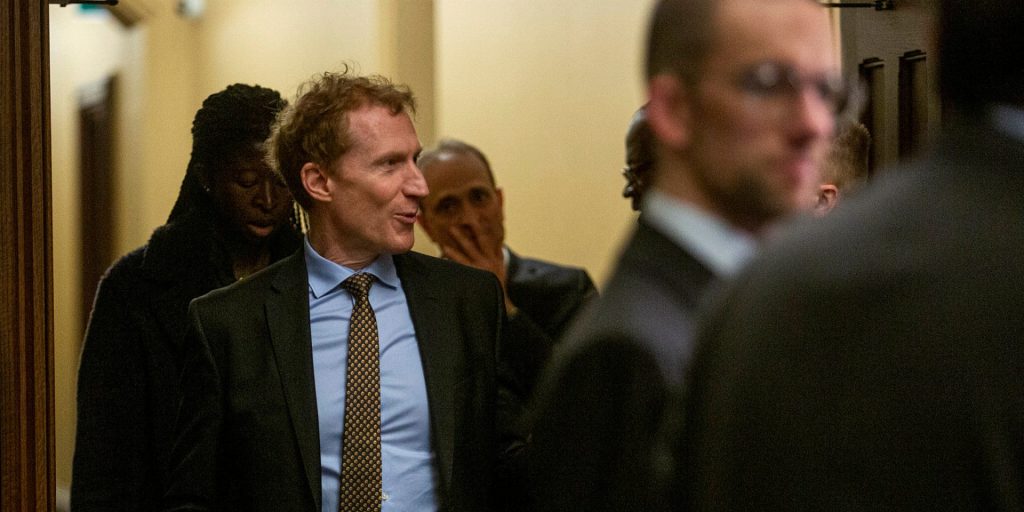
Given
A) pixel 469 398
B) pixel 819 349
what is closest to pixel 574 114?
pixel 469 398

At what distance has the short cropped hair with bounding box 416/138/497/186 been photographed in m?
2.13

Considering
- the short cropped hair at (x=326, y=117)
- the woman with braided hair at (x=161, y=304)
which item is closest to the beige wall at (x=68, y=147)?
the woman with braided hair at (x=161, y=304)

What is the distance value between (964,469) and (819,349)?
0.09m

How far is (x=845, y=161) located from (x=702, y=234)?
10.4 inches

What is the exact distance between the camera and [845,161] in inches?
39.9

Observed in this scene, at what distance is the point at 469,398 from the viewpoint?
170cm

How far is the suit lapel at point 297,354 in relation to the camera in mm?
1640

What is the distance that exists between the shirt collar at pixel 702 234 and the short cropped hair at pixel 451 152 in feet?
4.33

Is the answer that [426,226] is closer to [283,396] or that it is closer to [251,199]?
[251,199]

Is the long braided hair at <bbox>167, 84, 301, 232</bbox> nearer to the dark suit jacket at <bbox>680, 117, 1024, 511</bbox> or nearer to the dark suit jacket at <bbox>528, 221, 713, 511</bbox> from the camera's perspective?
the dark suit jacket at <bbox>528, 221, 713, 511</bbox>

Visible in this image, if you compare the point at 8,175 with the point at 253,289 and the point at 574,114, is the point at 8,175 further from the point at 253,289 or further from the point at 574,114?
the point at 574,114

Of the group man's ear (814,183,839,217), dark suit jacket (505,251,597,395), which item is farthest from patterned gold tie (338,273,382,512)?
man's ear (814,183,839,217)

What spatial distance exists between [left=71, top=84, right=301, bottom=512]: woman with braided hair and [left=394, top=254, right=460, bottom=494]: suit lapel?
32cm

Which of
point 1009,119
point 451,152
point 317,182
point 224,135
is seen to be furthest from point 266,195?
point 1009,119
